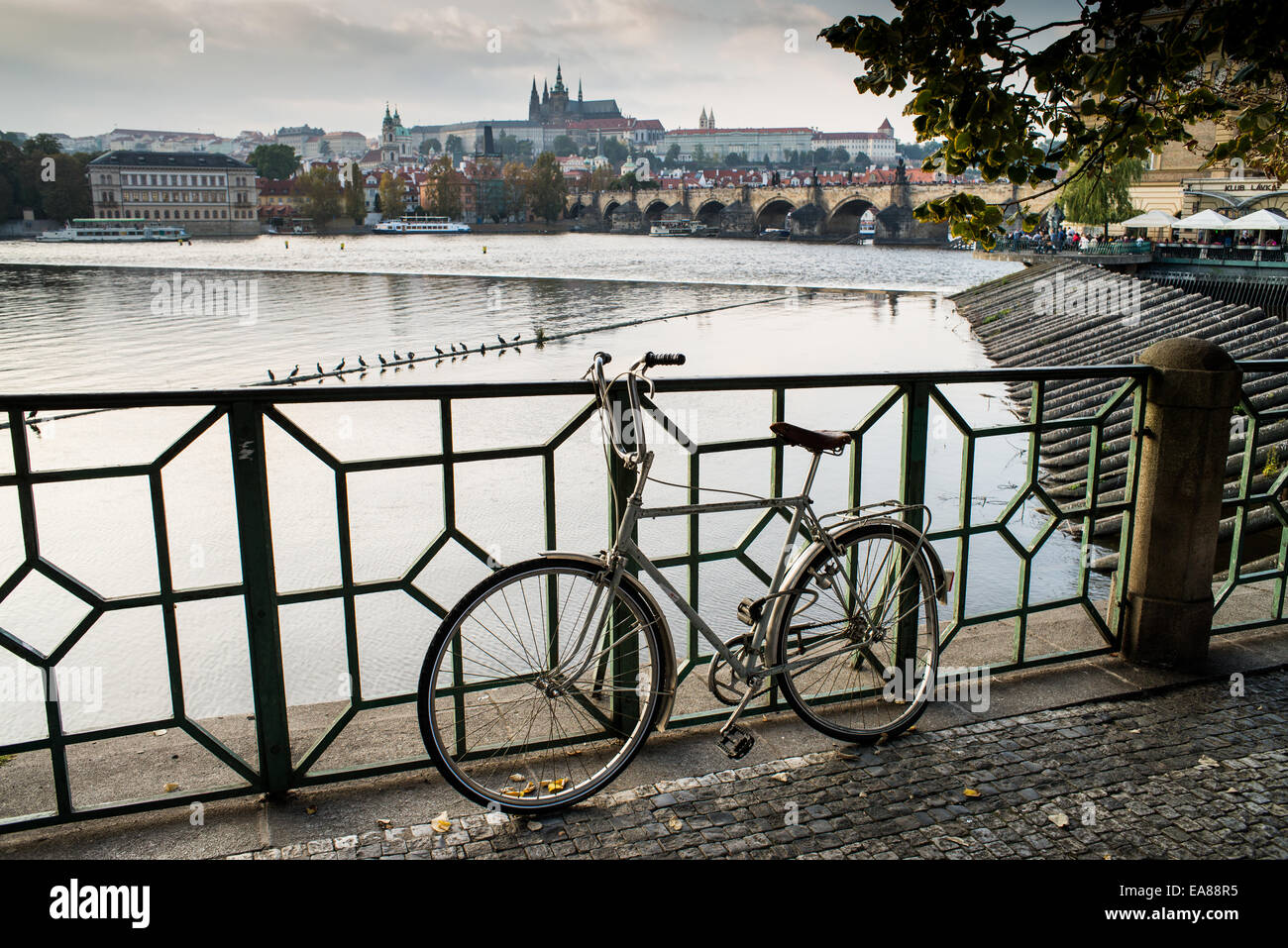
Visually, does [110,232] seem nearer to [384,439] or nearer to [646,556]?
[384,439]

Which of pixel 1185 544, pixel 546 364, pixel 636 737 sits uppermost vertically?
pixel 1185 544

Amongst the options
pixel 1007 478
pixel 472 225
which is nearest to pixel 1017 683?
pixel 1007 478

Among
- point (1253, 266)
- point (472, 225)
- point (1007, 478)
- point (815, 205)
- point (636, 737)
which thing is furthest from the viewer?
point (472, 225)

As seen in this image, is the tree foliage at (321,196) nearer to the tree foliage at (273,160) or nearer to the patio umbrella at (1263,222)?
the tree foliage at (273,160)

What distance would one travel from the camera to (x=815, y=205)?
112 metres

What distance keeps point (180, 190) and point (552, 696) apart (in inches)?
5278

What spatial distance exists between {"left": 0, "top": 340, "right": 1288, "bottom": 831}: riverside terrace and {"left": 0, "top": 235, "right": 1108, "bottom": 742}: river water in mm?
367

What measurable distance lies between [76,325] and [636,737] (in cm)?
3544

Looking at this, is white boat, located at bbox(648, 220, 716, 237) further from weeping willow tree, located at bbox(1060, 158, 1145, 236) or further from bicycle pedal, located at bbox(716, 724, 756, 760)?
bicycle pedal, located at bbox(716, 724, 756, 760)

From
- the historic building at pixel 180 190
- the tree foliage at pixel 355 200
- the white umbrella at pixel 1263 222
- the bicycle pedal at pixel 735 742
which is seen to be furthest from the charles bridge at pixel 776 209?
the bicycle pedal at pixel 735 742

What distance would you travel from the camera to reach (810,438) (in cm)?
321

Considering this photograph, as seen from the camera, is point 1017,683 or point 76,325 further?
point 76,325
